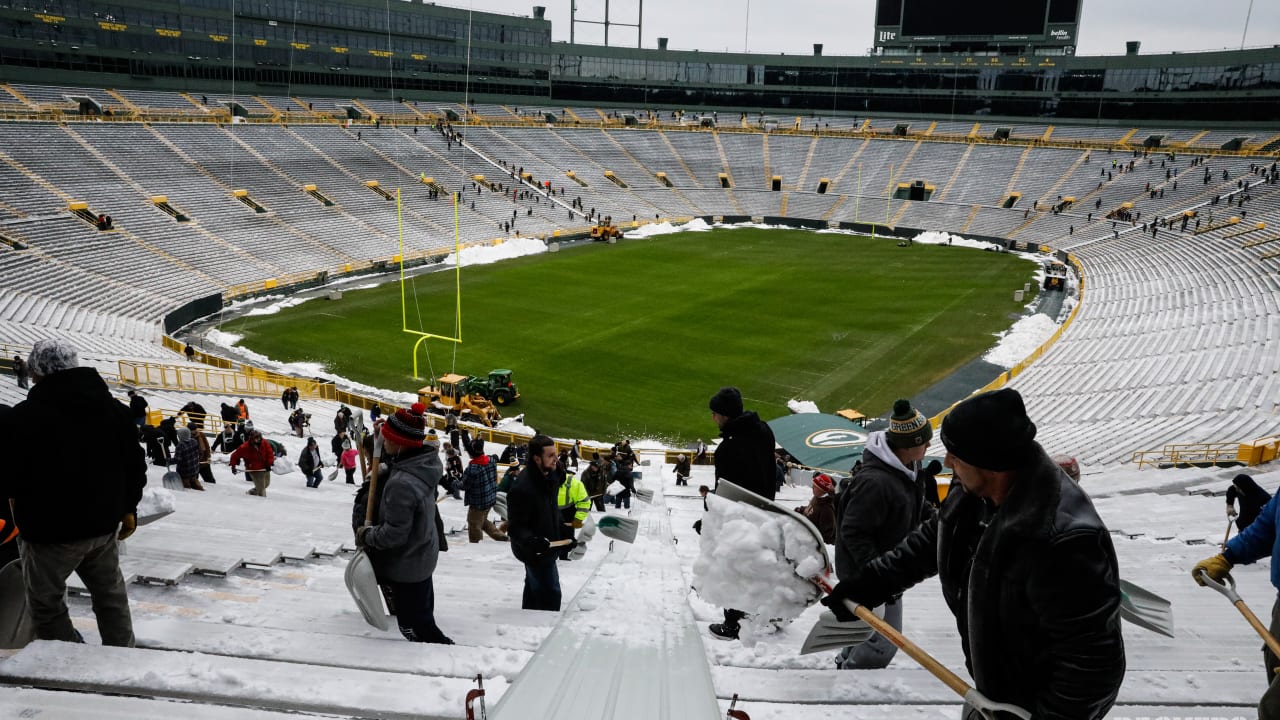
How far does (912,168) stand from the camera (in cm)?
6303

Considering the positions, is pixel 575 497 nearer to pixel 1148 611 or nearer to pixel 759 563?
pixel 759 563

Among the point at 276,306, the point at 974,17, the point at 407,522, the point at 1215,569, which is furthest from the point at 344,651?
the point at 974,17

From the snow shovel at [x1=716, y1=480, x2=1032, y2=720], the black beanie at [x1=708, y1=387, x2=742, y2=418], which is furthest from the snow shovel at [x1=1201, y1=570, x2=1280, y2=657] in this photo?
the black beanie at [x1=708, y1=387, x2=742, y2=418]

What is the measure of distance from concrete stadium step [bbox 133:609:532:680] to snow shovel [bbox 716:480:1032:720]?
3.84 ft

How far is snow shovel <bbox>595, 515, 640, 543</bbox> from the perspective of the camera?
16.9 feet

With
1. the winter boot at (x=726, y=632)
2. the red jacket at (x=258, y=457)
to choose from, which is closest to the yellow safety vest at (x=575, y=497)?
the winter boot at (x=726, y=632)

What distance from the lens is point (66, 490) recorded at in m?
3.86

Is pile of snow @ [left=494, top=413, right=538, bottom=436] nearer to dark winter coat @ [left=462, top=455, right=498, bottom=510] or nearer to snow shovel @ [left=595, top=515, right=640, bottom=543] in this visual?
dark winter coat @ [left=462, top=455, right=498, bottom=510]

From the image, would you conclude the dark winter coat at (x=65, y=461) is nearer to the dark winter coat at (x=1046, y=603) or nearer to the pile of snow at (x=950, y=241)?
the dark winter coat at (x=1046, y=603)

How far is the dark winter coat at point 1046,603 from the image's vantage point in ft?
7.40

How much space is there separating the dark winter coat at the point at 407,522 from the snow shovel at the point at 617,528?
3.66ft

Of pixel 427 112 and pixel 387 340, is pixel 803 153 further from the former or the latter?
pixel 387 340

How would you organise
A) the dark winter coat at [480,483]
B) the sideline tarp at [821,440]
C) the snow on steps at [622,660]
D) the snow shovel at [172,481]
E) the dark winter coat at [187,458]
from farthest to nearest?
the sideline tarp at [821,440]
the dark winter coat at [187,458]
the snow shovel at [172,481]
the dark winter coat at [480,483]
the snow on steps at [622,660]

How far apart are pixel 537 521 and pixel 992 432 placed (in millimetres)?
3522
